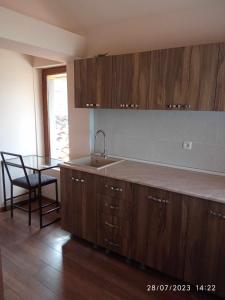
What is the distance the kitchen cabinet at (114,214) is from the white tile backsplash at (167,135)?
655 mm

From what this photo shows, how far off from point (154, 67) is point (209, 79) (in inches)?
20.8

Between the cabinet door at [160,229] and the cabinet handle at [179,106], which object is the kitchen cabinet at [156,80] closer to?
the cabinet handle at [179,106]

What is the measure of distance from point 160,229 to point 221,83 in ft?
4.47

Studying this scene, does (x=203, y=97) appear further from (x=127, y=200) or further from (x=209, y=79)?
(x=127, y=200)

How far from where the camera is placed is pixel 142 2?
7.98 ft

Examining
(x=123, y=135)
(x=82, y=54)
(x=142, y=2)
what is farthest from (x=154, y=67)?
(x=82, y=54)

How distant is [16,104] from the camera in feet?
12.0

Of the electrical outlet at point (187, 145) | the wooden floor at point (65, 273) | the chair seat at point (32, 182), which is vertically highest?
the electrical outlet at point (187, 145)

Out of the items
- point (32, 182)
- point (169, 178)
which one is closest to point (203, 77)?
point (169, 178)

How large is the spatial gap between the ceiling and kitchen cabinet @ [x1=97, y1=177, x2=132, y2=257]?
5.87 ft

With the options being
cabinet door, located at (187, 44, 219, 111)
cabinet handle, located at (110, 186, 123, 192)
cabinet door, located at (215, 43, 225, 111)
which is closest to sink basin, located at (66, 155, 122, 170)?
cabinet handle, located at (110, 186, 123, 192)

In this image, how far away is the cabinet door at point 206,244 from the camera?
1881mm

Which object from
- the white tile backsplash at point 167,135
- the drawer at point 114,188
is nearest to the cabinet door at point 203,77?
the white tile backsplash at point 167,135

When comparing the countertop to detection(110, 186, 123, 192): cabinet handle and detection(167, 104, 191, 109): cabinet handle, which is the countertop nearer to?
detection(110, 186, 123, 192): cabinet handle
